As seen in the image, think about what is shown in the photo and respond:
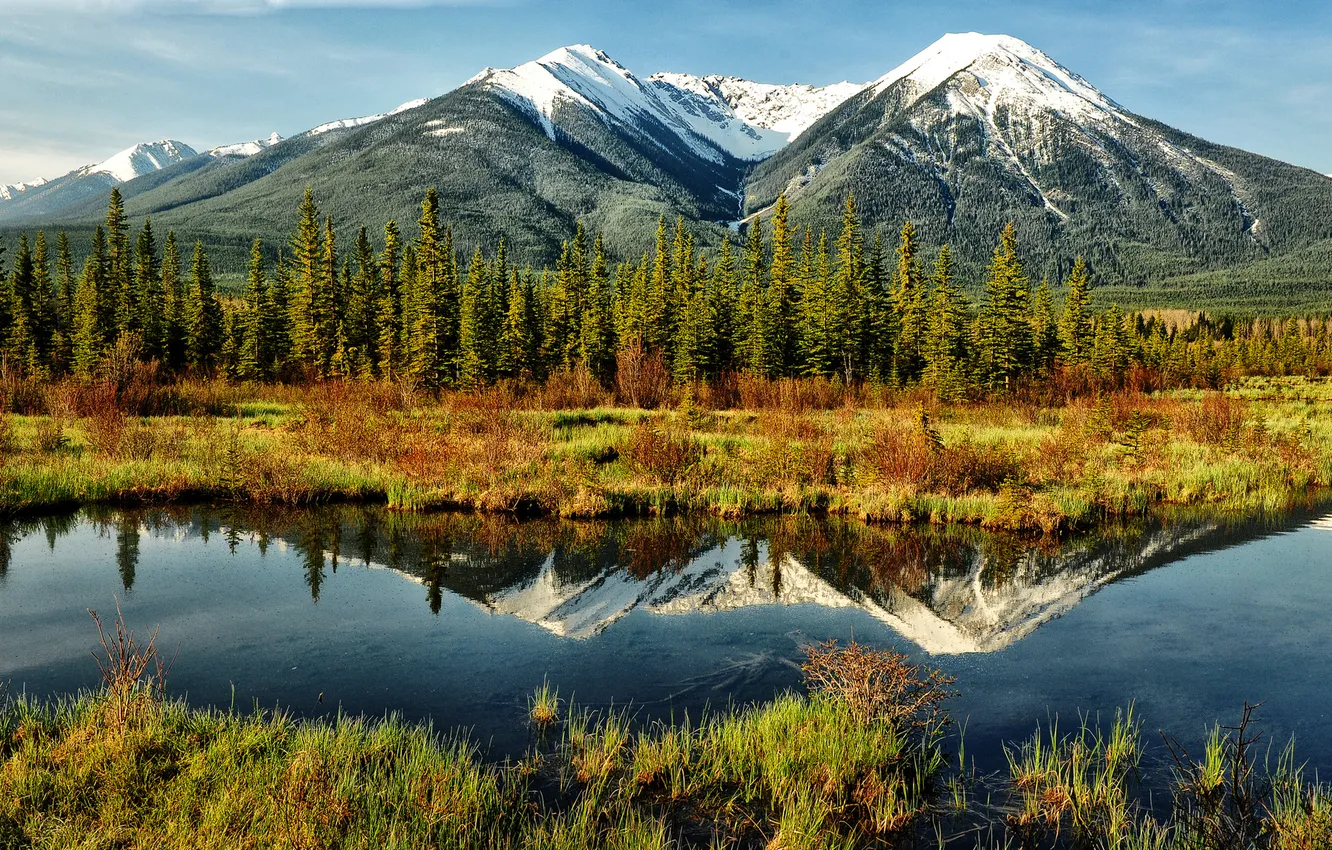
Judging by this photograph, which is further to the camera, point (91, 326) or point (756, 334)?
point (91, 326)

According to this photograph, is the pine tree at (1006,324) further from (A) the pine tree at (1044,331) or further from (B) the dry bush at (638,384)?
(B) the dry bush at (638,384)

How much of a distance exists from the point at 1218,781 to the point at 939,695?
246cm

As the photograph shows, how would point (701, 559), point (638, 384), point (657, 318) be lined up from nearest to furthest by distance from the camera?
point (701, 559), point (638, 384), point (657, 318)

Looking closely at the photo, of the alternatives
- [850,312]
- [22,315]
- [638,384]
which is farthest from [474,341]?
[22,315]

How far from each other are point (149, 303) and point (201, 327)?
434 centimetres

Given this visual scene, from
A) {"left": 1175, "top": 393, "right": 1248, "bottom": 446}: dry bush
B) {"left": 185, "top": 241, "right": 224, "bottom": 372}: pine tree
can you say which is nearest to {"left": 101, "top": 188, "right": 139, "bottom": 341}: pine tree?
{"left": 185, "top": 241, "right": 224, "bottom": 372}: pine tree

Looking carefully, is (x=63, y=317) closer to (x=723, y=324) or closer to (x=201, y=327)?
(x=201, y=327)

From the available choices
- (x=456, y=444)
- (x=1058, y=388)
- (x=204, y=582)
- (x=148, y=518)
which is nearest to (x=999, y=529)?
(x=456, y=444)

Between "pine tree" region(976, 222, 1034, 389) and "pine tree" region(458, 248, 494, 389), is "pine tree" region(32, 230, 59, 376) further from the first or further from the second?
"pine tree" region(976, 222, 1034, 389)

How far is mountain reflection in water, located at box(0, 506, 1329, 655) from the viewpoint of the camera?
12.9m

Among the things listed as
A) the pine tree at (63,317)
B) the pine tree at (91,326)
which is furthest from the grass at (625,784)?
the pine tree at (63,317)

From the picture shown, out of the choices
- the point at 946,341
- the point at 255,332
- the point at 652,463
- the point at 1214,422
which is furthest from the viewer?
the point at 255,332

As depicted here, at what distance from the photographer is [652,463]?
2209 centimetres

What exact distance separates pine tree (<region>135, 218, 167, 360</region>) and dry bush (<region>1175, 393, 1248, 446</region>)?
54274mm
